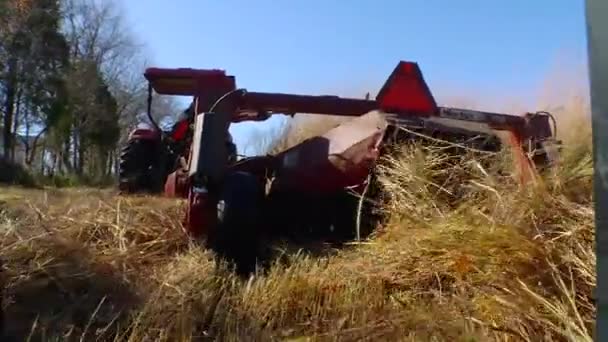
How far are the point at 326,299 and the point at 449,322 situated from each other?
70cm

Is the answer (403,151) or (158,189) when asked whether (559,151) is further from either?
(158,189)

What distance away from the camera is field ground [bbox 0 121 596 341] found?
2883 mm

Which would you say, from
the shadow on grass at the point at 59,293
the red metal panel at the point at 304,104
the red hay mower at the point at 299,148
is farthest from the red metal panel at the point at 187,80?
the shadow on grass at the point at 59,293

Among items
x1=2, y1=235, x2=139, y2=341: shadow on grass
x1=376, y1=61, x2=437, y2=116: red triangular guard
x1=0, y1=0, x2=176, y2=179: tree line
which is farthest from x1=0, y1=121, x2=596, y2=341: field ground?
x1=0, y1=0, x2=176, y2=179: tree line

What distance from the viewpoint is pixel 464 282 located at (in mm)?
3207

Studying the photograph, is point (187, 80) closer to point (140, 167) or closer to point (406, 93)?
point (406, 93)

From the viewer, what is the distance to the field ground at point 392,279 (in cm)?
288

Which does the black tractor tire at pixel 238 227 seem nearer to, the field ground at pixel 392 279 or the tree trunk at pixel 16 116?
the field ground at pixel 392 279

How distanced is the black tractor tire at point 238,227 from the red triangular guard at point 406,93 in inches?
59.3

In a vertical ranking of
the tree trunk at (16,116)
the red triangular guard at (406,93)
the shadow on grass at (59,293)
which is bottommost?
the shadow on grass at (59,293)

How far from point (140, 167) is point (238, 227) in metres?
3.39

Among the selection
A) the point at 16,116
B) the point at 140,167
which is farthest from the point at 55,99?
the point at 140,167

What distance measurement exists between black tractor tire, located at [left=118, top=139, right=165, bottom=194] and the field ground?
9.70ft

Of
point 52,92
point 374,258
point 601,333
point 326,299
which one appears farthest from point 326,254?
point 52,92
